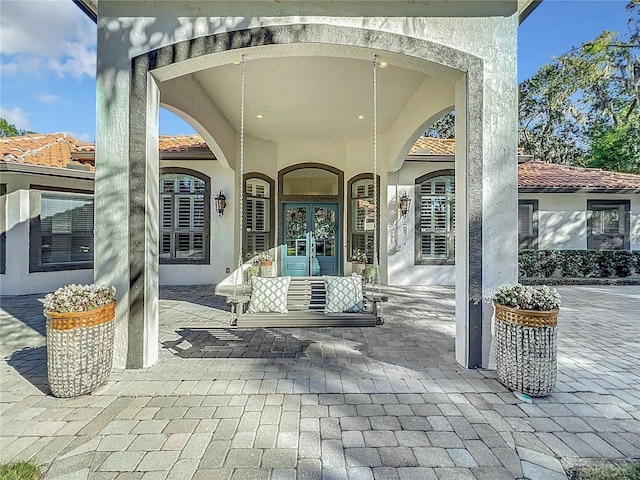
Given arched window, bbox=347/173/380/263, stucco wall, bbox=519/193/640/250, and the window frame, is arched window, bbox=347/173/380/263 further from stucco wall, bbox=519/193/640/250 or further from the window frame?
the window frame

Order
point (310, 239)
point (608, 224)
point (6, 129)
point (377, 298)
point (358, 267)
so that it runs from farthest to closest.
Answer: point (6, 129) → point (608, 224) → point (310, 239) → point (358, 267) → point (377, 298)

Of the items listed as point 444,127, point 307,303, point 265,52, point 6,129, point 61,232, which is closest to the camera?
point 265,52

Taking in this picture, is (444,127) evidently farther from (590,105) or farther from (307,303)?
(307,303)

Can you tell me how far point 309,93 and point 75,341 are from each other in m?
5.12

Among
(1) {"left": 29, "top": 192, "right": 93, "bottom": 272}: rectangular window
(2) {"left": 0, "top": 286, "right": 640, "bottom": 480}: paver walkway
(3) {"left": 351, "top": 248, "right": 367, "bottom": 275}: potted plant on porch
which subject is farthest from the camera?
(3) {"left": 351, "top": 248, "right": 367, "bottom": 275}: potted plant on porch

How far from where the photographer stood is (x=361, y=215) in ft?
29.9

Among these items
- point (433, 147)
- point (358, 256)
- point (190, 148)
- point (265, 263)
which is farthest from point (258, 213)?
point (433, 147)

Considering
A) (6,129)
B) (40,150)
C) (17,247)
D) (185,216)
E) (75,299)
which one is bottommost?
(75,299)

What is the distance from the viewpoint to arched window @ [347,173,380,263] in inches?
351

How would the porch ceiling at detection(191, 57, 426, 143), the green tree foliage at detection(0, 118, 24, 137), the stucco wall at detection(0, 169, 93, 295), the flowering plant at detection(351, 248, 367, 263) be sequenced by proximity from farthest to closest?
the green tree foliage at detection(0, 118, 24, 137), the flowering plant at detection(351, 248, 367, 263), the stucco wall at detection(0, 169, 93, 295), the porch ceiling at detection(191, 57, 426, 143)

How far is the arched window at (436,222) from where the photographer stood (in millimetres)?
8852

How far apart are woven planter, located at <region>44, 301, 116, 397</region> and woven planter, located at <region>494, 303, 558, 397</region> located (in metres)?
3.84

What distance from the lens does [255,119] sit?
7.23 m

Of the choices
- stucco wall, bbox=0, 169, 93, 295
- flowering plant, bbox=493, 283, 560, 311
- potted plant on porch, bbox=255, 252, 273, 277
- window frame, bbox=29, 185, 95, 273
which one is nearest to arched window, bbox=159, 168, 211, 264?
potted plant on porch, bbox=255, 252, 273, 277
